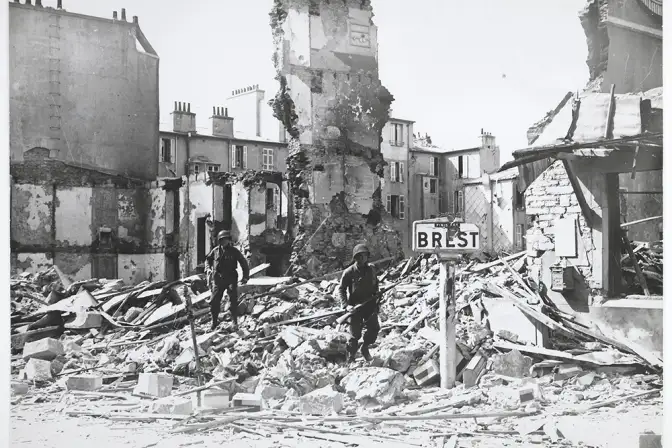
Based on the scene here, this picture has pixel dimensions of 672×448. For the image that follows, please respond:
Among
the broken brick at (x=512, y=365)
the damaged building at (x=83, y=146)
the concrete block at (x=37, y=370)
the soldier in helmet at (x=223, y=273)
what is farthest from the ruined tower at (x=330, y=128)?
the concrete block at (x=37, y=370)

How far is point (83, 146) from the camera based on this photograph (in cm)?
573

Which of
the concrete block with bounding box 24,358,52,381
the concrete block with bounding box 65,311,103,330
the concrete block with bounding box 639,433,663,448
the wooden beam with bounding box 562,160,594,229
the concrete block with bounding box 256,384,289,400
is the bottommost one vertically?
the concrete block with bounding box 639,433,663,448

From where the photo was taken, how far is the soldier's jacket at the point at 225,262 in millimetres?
5762

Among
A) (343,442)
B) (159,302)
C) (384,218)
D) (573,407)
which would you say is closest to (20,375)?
(159,302)

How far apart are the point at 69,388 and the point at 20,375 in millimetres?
485

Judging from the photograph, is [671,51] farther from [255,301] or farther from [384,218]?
[255,301]

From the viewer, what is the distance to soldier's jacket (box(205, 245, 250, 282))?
18.9 feet

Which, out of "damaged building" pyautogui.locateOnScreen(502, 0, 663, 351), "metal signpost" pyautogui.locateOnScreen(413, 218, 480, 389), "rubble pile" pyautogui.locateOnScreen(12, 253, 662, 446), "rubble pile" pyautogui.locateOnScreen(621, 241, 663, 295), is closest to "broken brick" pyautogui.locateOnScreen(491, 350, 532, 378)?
"rubble pile" pyautogui.locateOnScreen(12, 253, 662, 446)

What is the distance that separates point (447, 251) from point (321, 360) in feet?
4.39

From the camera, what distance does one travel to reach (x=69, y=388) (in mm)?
5129

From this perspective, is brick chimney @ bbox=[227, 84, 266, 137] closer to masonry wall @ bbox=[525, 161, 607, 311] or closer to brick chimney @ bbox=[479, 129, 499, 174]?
brick chimney @ bbox=[479, 129, 499, 174]

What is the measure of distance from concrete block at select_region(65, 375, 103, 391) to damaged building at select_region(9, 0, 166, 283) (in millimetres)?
949

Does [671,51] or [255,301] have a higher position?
[671,51]

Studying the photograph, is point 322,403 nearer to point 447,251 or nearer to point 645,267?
point 447,251
